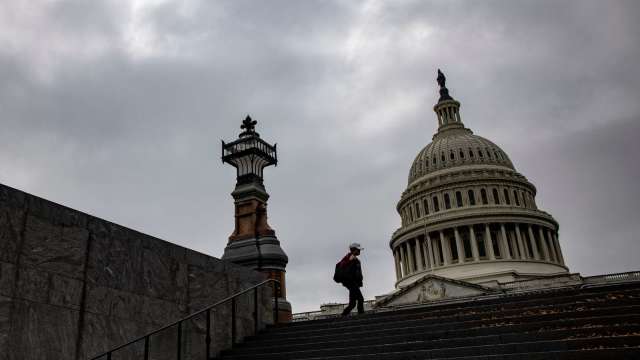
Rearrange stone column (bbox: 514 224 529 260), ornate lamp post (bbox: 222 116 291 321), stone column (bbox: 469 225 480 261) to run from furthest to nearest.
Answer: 1. stone column (bbox: 514 224 529 260)
2. stone column (bbox: 469 225 480 261)
3. ornate lamp post (bbox: 222 116 291 321)

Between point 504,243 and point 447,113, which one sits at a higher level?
point 447,113

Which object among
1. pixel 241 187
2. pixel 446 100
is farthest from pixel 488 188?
pixel 241 187

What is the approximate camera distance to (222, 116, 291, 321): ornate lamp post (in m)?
17.3

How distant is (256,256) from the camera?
17312 mm

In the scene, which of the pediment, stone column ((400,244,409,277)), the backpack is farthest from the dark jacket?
stone column ((400,244,409,277))

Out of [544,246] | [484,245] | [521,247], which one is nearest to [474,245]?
[484,245]

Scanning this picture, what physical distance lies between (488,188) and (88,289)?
70.6m

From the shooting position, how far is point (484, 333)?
8.16 metres

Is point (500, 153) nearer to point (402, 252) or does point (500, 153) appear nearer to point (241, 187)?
point (402, 252)

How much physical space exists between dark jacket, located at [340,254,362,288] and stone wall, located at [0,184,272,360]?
2.83 m

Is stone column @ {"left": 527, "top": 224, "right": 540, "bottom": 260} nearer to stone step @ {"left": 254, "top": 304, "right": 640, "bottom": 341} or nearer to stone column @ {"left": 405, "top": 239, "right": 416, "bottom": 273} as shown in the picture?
stone column @ {"left": 405, "top": 239, "right": 416, "bottom": 273}

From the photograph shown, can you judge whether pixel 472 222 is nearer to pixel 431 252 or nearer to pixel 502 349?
pixel 431 252

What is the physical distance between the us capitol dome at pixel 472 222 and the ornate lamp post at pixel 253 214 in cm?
4868

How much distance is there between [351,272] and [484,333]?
4.39 meters
